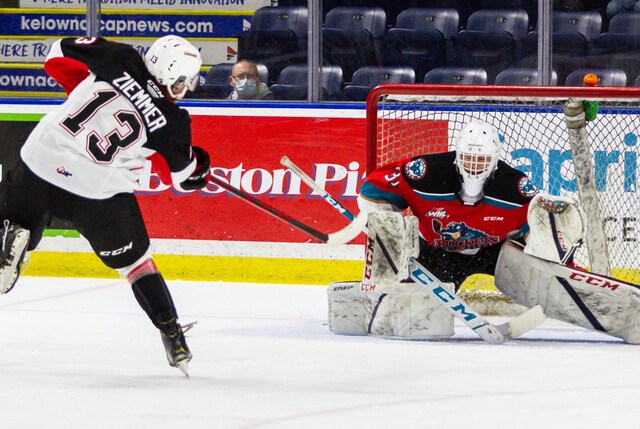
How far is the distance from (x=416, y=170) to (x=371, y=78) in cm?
147

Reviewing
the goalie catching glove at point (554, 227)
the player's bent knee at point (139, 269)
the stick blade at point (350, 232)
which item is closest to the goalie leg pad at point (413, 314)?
the stick blade at point (350, 232)

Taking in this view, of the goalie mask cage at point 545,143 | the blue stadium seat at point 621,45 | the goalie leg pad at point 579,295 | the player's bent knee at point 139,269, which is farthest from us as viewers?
the blue stadium seat at point 621,45

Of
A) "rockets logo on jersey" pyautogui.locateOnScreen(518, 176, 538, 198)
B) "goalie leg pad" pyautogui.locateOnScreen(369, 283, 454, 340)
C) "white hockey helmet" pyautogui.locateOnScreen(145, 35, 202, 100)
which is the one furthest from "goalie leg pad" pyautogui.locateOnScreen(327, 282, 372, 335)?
"white hockey helmet" pyautogui.locateOnScreen(145, 35, 202, 100)

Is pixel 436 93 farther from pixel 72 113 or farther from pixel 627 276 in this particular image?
pixel 72 113

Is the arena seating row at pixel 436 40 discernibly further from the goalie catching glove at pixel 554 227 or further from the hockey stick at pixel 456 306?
the hockey stick at pixel 456 306

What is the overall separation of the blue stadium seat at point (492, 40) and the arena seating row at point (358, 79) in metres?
0.04

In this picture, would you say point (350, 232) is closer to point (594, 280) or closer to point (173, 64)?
point (594, 280)

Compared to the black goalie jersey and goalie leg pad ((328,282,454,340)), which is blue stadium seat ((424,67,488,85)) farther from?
the black goalie jersey

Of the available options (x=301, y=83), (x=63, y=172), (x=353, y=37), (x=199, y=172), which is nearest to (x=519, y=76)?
(x=353, y=37)

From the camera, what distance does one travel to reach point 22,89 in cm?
615

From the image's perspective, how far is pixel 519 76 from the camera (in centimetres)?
568

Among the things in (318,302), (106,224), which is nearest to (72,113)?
(106,224)

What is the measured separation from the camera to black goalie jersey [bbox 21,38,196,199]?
3.57 m

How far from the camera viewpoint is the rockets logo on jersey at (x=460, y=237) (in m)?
4.54
